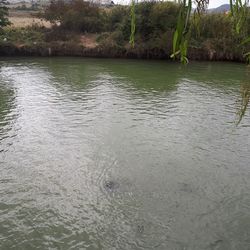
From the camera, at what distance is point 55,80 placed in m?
16.8

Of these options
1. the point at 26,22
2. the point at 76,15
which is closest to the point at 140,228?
the point at 76,15

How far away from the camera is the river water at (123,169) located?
5.59 meters

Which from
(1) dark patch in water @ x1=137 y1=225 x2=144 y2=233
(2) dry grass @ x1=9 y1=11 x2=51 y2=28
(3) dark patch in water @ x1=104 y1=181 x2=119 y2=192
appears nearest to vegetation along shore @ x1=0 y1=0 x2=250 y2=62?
(2) dry grass @ x1=9 y1=11 x2=51 y2=28

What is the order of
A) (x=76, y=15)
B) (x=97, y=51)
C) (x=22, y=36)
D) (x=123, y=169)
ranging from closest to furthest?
(x=123, y=169) < (x=97, y=51) < (x=22, y=36) < (x=76, y=15)

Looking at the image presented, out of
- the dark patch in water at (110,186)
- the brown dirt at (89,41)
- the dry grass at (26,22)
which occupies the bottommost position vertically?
the dark patch in water at (110,186)

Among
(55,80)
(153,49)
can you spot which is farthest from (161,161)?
(153,49)

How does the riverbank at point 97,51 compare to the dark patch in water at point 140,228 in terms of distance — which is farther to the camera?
the riverbank at point 97,51

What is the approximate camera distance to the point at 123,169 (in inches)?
304

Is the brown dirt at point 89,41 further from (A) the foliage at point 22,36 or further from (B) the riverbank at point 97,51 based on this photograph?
(A) the foliage at point 22,36

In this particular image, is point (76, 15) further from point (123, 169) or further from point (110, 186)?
point (110, 186)

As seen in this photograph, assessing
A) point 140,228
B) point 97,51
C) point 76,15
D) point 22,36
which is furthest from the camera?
point 76,15

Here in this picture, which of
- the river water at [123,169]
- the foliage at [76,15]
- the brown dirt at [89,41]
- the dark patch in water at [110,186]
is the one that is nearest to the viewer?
the river water at [123,169]

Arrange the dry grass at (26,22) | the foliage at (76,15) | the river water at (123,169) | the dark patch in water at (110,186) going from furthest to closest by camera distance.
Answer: the dry grass at (26,22)
the foliage at (76,15)
the dark patch in water at (110,186)
the river water at (123,169)

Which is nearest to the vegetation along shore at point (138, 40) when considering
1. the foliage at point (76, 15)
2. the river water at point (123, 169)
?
the foliage at point (76, 15)
